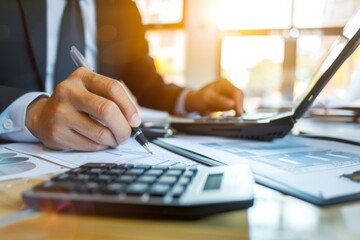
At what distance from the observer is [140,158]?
0.47 metres

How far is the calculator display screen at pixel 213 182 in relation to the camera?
284 mm

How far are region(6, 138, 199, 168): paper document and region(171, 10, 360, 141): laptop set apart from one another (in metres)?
0.19

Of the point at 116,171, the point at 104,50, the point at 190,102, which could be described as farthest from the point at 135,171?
the point at 104,50

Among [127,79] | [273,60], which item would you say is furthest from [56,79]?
[273,60]

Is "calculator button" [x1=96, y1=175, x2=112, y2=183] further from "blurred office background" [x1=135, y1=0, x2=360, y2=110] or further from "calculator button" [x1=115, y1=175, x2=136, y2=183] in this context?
"blurred office background" [x1=135, y1=0, x2=360, y2=110]

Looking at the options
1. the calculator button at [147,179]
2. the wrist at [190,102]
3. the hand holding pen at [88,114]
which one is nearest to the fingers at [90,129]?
the hand holding pen at [88,114]

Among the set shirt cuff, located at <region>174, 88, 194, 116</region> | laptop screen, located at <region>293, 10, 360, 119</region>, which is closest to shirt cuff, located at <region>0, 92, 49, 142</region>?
laptop screen, located at <region>293, 10, 360, 119</region>

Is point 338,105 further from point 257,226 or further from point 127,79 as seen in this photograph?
point 257,226

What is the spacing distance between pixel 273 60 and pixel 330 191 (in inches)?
108

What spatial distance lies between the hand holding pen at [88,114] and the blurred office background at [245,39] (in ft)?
7.25

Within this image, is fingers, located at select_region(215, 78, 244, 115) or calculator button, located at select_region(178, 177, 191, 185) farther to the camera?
fingers, located at select_region(215, 78, 244, 115)

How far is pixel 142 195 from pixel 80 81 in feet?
0.98

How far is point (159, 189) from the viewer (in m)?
0.27

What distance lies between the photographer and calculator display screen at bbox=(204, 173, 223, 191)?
0.93 feet
